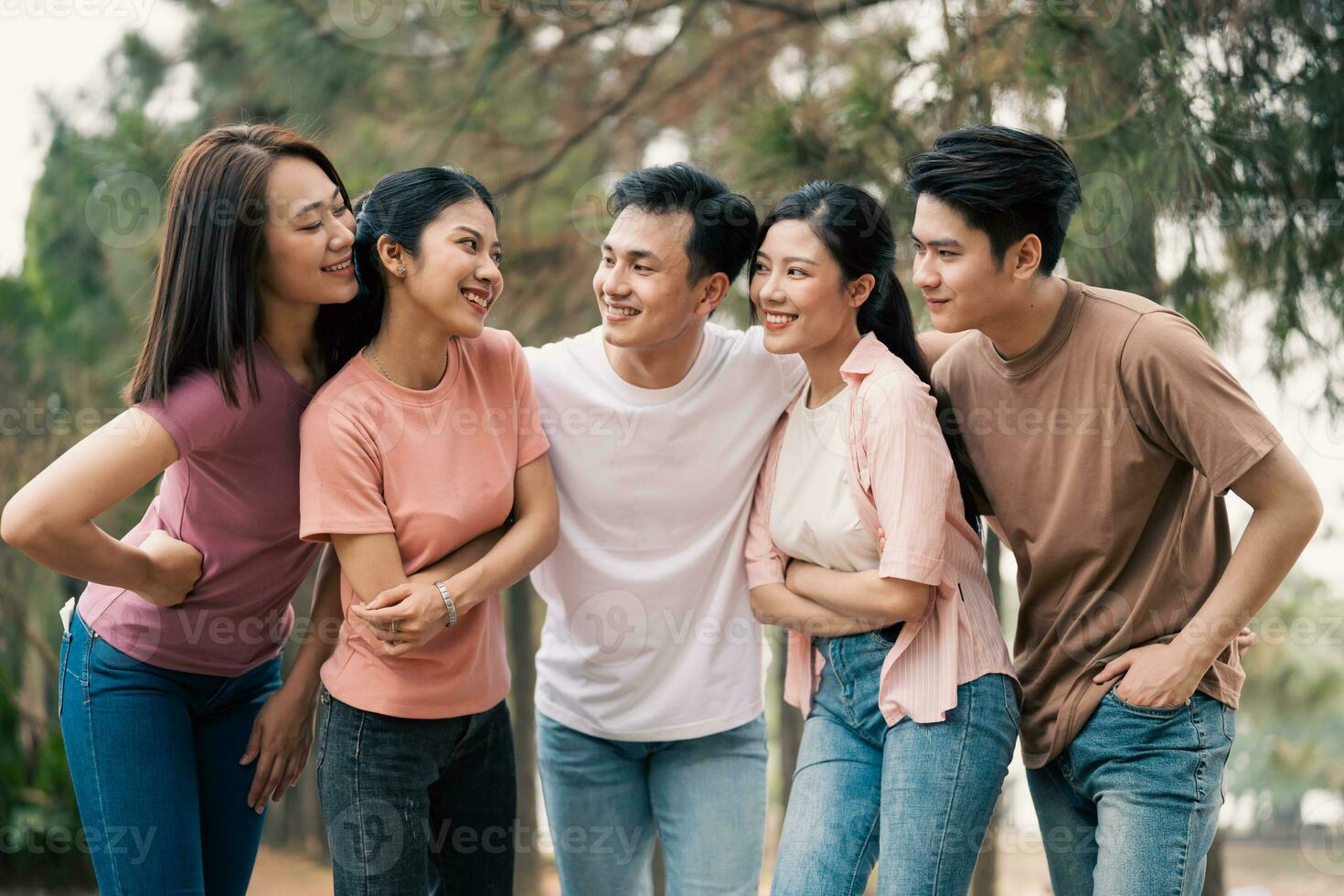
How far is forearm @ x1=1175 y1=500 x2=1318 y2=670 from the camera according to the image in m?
1.76

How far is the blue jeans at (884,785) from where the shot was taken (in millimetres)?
1797

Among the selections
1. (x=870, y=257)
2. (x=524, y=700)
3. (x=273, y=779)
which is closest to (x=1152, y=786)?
(x=870, y=257)

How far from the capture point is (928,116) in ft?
10.7

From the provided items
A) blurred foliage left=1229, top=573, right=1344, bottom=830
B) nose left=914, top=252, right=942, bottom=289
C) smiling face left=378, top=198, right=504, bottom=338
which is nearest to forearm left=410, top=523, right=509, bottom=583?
smiling face left=378, top=198, right=504, bottom=338

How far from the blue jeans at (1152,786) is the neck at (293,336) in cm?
139

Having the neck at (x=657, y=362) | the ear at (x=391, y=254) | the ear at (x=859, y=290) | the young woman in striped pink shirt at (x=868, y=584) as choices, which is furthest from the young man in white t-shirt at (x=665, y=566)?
the ear at (x=391, y=254)

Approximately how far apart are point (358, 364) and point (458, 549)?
0.34m

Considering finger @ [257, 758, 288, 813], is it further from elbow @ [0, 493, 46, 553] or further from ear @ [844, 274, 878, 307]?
ear @ [844, 274, 878, 307]

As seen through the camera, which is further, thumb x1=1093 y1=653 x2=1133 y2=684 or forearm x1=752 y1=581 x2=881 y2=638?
forearm x1=752 y1=581 x2=881 y2=638

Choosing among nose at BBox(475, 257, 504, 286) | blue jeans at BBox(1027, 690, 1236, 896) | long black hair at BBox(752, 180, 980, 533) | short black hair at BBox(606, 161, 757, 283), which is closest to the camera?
blue jeans at BBox(1027, 690, 1236, 896)

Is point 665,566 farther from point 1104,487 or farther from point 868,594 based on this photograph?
point 1104,487

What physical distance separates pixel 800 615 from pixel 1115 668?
50 centimetres

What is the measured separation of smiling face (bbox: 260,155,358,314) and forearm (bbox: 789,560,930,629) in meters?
0.90

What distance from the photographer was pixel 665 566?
2197 millimetres
